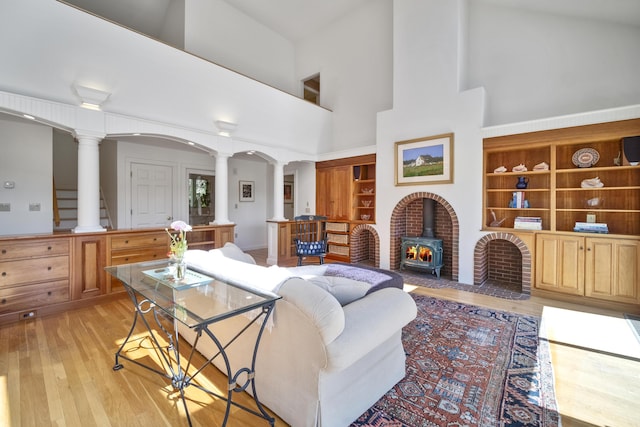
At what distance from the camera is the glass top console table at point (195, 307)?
5.09 feet

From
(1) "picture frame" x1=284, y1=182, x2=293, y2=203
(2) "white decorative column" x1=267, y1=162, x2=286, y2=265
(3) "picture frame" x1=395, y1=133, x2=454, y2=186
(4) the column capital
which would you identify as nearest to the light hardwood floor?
(4) the column capital

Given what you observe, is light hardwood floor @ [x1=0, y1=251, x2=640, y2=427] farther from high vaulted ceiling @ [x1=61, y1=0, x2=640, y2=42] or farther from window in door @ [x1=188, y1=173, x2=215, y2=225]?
high vaulted ceiling @ [x1=61, y1=0, x2=640, y2=42]

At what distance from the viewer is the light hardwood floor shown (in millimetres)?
Answer: 1777

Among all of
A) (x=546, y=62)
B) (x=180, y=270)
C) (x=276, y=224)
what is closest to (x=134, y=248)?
(x=180, y=270)

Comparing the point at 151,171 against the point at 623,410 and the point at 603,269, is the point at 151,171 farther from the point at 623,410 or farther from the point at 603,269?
the point at 603,269

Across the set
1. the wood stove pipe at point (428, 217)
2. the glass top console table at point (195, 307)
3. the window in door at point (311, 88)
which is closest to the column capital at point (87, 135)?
the glass top console table at point (195, 307)

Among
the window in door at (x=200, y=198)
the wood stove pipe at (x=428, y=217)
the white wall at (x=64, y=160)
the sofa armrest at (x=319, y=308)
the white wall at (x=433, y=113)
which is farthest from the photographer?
the window in door at (x=200, y=198)

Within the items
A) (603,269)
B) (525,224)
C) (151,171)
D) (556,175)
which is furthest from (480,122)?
(151,171)

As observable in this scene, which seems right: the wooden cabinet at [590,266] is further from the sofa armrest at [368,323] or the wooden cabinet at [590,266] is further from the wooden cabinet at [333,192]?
the wooden cabinet at [333,192]

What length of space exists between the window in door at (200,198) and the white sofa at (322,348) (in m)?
5.89

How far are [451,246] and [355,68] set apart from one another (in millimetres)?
4754

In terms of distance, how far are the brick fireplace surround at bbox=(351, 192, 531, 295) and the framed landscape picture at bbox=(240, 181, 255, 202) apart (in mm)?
3368

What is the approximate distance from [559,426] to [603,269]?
303cm

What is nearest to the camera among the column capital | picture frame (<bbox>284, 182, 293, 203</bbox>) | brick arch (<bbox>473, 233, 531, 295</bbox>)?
the column capital
